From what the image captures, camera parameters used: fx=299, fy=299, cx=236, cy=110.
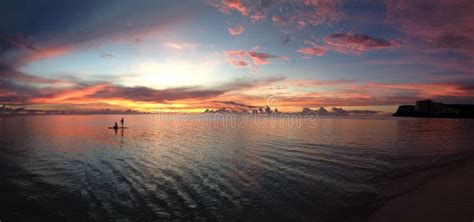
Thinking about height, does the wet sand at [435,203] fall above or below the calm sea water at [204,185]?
above

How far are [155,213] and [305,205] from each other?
724 cm

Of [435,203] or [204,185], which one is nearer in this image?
[435,203]

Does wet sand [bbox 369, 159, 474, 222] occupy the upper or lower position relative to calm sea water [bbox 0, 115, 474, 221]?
upper

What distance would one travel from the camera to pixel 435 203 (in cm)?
1414

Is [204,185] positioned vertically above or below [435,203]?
below

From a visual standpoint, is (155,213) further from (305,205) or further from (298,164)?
(298,164)

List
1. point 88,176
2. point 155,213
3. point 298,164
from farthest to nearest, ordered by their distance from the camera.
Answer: point 298,164 < point 88,176 < point 155,213

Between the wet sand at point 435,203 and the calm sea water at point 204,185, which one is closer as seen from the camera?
the wet sand at point 435,203

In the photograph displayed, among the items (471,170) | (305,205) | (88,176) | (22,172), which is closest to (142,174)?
(88,176)

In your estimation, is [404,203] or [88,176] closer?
[404,203]

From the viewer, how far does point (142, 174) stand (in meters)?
22.2

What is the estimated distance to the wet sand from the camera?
12391mm

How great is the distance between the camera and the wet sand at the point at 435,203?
1239 centimetres

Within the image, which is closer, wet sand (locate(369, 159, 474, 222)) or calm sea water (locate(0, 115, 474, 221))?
wet sand (locate(369, 159, 474, 222))
